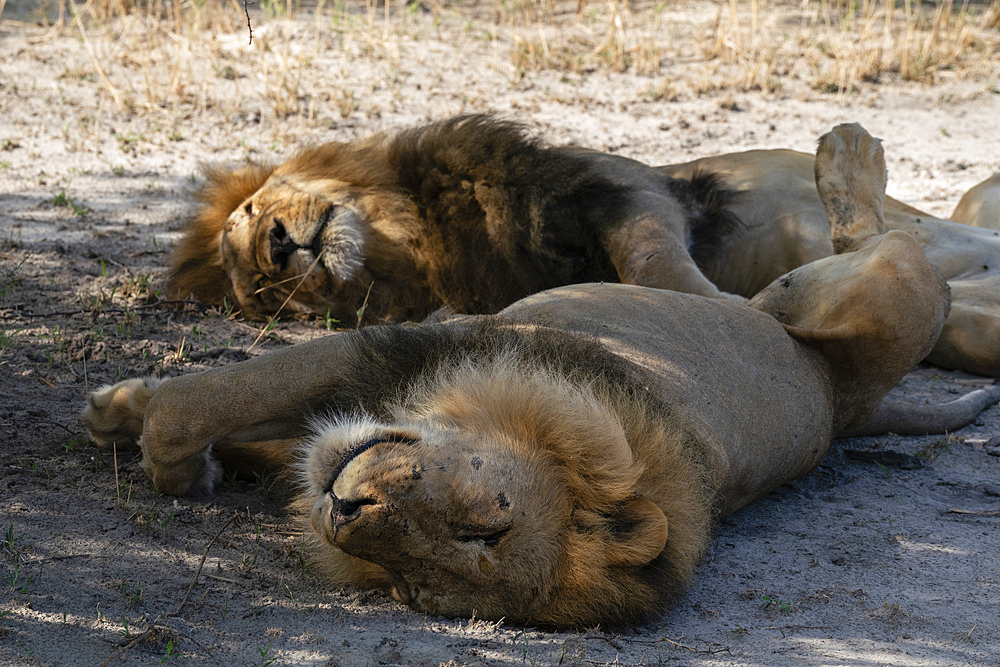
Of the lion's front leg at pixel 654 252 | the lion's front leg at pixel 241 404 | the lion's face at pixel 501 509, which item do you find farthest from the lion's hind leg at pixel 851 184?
the lion's front leg at pixel 241 404

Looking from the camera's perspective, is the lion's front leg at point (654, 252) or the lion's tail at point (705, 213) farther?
the lion's tail at point (705, 213)

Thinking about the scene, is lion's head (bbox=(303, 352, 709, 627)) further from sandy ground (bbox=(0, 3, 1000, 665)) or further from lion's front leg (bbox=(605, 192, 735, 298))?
lion's front leg (bbox=(605, 192, 735, 298))

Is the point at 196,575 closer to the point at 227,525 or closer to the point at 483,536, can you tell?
the point at 227,525

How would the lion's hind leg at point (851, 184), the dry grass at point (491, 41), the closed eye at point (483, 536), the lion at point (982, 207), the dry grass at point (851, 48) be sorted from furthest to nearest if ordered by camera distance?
the dry grass at point (851, 48), the dry grass at point (491, 41), the lion at point (982, 207), the lion's hind leg at point (851, 184), the closed eye at point (483, 536)

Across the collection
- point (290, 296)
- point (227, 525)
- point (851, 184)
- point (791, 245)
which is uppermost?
point (851, 184)

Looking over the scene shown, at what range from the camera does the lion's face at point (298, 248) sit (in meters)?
4.03

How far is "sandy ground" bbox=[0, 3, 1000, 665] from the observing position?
7.06 ft

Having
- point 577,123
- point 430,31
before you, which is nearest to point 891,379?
point 577,123

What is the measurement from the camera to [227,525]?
8.64 ft

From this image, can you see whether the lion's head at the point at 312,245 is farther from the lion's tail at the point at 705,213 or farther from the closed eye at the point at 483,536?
the closed eye at the point at 483,536

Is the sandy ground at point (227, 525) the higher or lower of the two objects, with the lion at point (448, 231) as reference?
lower

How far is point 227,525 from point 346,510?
0.75m

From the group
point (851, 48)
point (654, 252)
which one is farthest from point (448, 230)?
point (851, 48)

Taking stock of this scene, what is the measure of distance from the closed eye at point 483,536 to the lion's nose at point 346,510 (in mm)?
209
